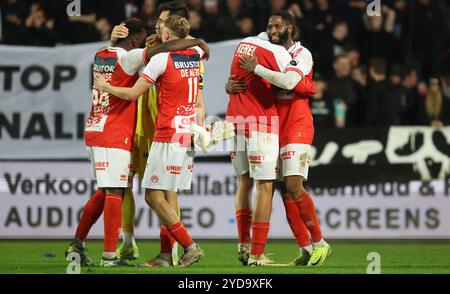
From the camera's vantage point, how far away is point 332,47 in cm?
1698

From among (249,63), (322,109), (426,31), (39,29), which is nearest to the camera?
(249,63)

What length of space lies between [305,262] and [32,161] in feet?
18.5

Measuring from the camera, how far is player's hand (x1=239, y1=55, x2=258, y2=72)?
10.5 metres

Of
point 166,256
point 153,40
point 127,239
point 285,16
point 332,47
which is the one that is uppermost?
point 332,47

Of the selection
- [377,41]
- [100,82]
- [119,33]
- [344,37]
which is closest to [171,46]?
[119,33]

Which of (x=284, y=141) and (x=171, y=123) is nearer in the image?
(x=171, y=123)

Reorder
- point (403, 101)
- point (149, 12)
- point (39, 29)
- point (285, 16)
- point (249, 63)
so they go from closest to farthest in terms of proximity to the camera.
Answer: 1. point (249, 63)
2. point (285, 16)
3. point (403, 101)
4. point (39, 29)
5. point (149, 12)

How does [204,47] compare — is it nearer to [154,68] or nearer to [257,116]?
[154,68]

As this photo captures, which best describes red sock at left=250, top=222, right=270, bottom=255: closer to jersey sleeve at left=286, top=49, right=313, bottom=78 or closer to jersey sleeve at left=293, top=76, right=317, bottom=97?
jersey sleeve at left=293, top=76, right=317, bottom=97

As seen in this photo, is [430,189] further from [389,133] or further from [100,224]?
[100,224]

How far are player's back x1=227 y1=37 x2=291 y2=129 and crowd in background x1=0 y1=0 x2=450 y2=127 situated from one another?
17.2 feet

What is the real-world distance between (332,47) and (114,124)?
23.8 ft

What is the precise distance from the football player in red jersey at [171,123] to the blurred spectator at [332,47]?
6.80 metres

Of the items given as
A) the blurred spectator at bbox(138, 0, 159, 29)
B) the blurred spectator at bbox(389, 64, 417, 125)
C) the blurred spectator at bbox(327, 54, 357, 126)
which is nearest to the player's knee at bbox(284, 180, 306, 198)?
the blurred spectator at bbox(327, 54, 357, 126)
